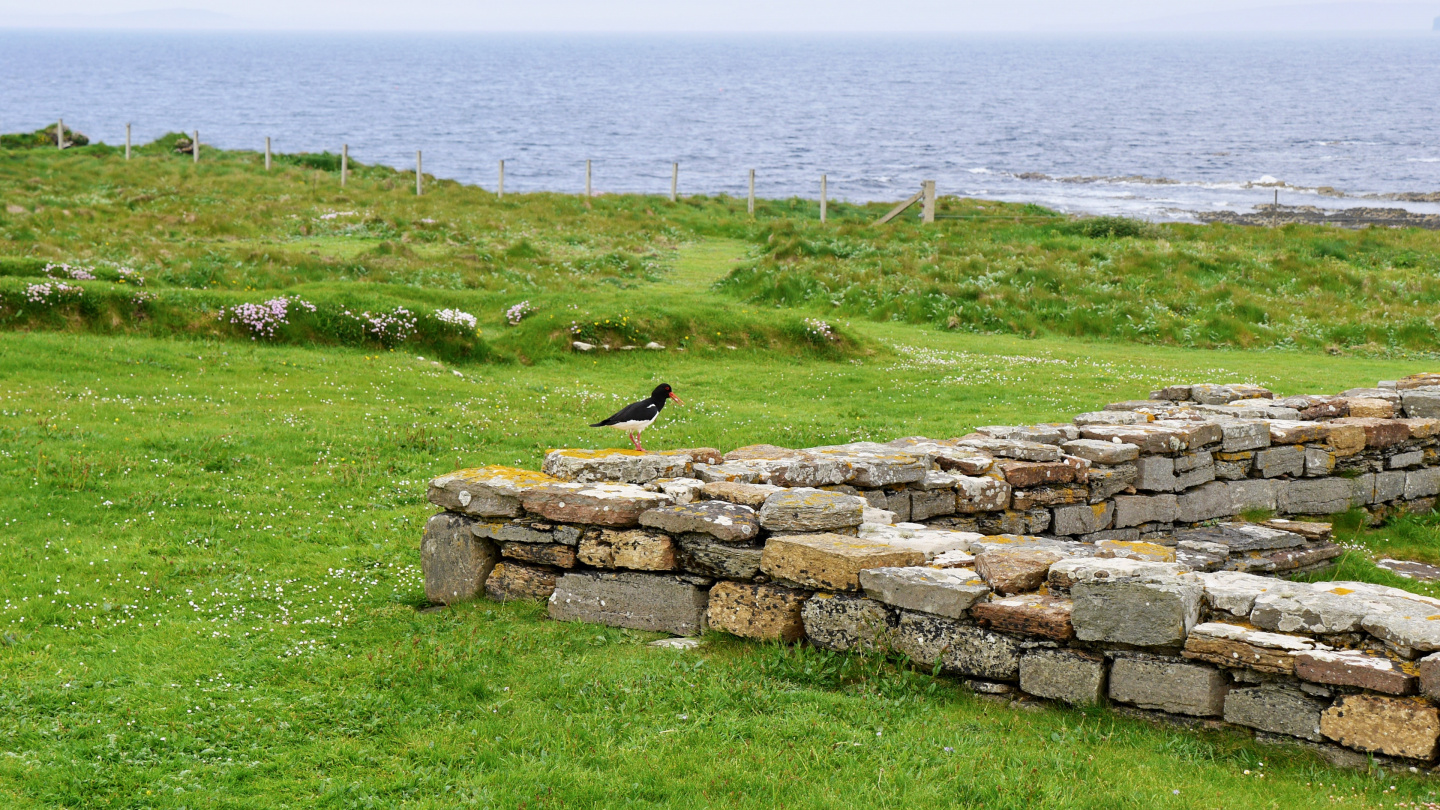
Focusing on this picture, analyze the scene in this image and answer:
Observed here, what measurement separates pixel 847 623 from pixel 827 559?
50cm

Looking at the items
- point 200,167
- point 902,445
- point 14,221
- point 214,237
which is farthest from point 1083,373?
point 200,167

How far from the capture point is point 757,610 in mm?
8914

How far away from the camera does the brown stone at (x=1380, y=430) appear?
1498cm

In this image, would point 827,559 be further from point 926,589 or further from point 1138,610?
point 1138,610

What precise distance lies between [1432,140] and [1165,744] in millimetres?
161872

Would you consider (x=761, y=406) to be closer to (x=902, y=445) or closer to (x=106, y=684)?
(x=902, y=445)

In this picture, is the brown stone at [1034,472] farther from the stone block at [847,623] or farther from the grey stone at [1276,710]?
the grey stone at [1276,710]

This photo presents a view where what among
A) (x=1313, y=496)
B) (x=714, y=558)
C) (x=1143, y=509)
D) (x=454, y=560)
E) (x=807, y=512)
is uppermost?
(x=807, y=512)

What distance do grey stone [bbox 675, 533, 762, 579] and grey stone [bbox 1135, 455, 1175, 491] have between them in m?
6.44

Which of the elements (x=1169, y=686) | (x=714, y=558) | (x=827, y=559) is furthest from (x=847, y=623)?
(x=1169, y=686)

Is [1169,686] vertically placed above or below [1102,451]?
below

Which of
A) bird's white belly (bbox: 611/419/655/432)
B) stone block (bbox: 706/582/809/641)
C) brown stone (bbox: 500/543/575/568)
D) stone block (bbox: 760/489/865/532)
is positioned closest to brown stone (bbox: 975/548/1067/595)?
stone block (bbox: 760/489/865/532)

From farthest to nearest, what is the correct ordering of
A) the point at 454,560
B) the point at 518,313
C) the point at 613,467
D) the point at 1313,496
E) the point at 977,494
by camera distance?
the point at 518,313 → the point at 1313,496 → the point at 977,494 → the point at 613,467 → the point at 454,560

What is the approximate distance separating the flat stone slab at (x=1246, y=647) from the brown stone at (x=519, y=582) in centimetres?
523
